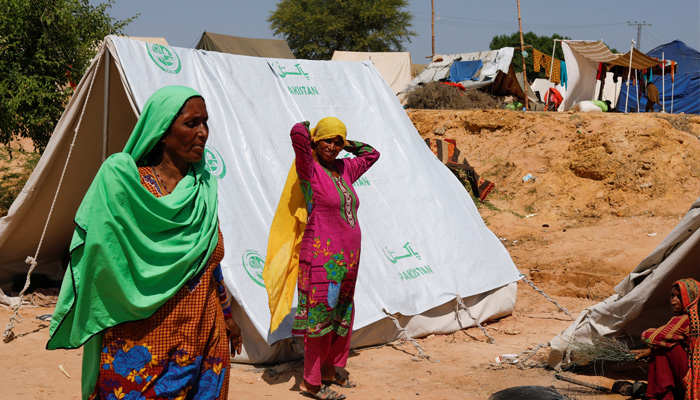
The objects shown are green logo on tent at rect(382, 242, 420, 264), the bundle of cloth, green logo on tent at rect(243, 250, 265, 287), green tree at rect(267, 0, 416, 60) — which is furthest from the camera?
green tree at rect(267, 0, 416, 60)

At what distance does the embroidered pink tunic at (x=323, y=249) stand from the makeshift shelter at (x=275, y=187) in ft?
1.41

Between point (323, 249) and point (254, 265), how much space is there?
2.37ft

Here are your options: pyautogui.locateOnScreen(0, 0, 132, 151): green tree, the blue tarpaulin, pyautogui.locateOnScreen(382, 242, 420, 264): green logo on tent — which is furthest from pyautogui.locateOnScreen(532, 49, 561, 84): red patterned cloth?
pyautogui.locateOnScreen(382, 242, 420, 264): green logo on tent

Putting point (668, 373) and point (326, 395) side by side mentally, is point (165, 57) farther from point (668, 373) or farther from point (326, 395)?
point (668, 373)

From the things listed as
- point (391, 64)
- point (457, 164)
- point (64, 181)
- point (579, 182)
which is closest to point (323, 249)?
point (64, 181)

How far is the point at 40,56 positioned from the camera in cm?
820

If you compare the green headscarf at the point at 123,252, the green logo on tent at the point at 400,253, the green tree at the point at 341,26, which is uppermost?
the green tree at the point at 341,26

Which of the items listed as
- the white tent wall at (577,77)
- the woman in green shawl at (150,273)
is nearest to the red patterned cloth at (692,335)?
the woman in green shawl at (150,273)

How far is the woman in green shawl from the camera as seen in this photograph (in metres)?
2.06

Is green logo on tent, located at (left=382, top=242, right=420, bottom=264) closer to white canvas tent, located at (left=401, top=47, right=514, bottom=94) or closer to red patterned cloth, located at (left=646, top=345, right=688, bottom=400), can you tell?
red patterned cloth, located at (left=646, top=345, right=688, bottom=400)

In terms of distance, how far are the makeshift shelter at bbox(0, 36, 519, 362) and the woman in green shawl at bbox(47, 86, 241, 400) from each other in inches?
73.8

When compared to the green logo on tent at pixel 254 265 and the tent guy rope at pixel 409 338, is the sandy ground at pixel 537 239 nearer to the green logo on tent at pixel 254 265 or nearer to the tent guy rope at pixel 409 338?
the tent guy rope at pixel 409 338

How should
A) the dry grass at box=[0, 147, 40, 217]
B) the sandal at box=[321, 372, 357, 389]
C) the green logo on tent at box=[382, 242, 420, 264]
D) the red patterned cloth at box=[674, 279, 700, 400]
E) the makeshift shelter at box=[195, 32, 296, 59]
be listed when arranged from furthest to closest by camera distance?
the makeshift shelter at box=[195, 32, 296, 59] → the dry grass at box=[0, 147, 40, 217] → the green logo on tent at box=[382, 242, 420, 264] → the sandal at box=[321, 372, 357, 389] → the red patterned cloth at box=[674, 279, 700, 400]

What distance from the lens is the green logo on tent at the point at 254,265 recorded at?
4.23m
